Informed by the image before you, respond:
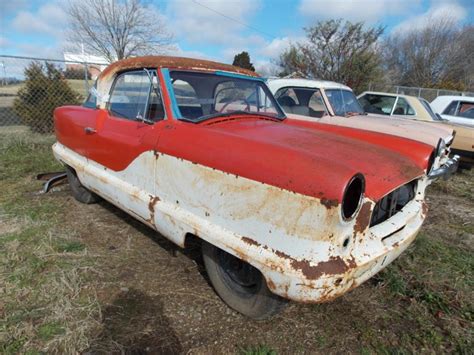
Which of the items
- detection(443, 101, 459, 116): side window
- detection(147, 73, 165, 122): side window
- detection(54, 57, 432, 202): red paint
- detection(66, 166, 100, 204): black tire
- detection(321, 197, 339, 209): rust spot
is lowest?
detection(66, 166, 100, 204): black tire

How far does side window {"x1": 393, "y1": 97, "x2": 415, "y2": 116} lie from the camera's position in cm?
779

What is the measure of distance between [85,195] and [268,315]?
299 cm

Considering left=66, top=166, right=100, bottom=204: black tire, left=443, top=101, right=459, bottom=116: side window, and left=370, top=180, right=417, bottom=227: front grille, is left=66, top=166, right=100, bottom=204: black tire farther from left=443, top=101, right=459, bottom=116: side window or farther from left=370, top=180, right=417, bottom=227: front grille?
left=443, top=101, right=459, bottom=116: side window

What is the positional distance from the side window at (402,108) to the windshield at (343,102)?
209cm

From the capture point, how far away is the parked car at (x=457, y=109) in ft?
28.6

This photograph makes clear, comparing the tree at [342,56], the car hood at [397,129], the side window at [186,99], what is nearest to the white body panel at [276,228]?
the side window at [186,99]

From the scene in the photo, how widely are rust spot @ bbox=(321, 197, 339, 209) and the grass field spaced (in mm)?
1067

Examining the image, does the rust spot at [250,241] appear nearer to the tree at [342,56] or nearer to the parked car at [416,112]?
the parked car at [416,112]

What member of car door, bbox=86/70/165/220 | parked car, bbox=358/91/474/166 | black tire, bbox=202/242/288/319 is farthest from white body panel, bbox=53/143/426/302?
parked car, bbox=358/91/474/166

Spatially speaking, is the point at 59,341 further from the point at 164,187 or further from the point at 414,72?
the point at 414,72

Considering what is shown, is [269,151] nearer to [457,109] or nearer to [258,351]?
[258,351]

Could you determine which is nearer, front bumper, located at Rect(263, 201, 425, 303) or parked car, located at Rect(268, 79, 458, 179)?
front bumper, located at Rect(263, 201, 425, 303)

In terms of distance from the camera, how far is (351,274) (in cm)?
180

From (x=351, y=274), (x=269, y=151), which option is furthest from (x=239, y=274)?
(x=269, y=151)
